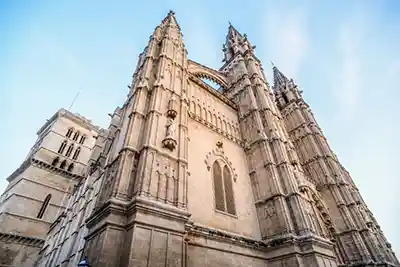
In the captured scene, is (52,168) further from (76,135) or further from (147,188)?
(147,188)

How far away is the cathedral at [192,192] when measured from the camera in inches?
287

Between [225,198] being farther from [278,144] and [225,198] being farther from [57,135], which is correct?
[57,135]

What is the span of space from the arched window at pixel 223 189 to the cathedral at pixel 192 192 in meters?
0.07

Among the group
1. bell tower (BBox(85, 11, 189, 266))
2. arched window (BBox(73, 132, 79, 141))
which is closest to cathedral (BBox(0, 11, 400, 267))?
bell tower (BBox(85, 11, 189, 266))

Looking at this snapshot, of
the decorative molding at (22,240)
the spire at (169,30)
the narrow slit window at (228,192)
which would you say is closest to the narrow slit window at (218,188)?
the narrow slit window at (228,192)

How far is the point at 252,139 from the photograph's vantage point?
16.3 m

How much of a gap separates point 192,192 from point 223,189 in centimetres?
234

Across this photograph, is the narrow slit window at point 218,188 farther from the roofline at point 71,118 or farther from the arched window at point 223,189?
the roofline at point 71,118

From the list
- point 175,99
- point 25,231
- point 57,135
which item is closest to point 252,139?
point 175,99

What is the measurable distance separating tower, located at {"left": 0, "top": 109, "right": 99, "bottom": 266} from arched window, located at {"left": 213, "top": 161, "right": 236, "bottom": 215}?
18084 millimetres

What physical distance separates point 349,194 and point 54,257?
22406mm

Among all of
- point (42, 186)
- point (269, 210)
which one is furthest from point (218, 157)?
point (42, 186)

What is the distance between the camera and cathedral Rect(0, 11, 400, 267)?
729 cm

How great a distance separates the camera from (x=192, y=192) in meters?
10.4
